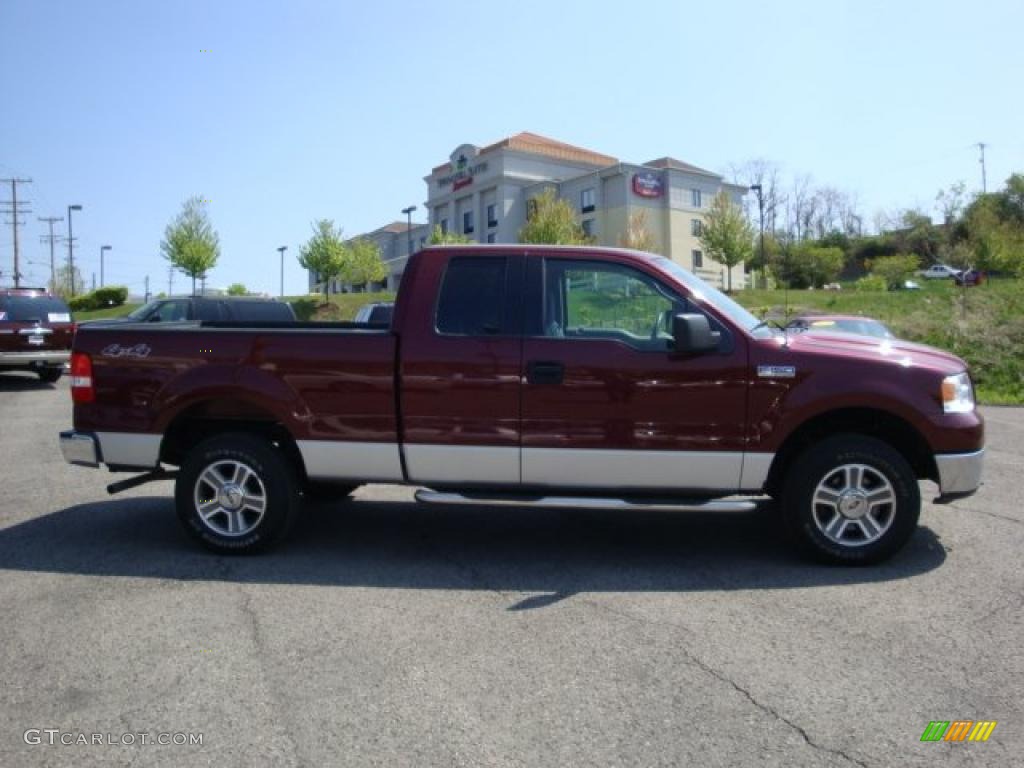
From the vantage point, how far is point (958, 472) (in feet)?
16.9

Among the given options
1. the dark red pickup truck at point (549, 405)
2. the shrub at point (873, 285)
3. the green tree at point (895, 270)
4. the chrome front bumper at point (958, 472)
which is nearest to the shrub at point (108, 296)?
the shrub at point (873, 285)

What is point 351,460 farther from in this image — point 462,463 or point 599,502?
point 599,502

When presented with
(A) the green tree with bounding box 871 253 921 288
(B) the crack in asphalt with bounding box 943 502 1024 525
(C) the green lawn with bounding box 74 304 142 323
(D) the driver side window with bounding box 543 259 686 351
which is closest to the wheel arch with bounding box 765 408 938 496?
(D) the driver side window with bounding box 543 259 686 351

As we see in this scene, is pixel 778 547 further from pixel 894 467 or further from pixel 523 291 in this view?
pixel 523 291

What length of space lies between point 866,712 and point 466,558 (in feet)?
9.15

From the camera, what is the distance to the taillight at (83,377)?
5.68 m

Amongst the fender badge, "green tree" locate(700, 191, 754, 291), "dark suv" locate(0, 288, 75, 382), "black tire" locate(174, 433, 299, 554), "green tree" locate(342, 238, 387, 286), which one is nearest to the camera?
the fender badge

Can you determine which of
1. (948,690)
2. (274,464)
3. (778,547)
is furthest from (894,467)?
(274,464)

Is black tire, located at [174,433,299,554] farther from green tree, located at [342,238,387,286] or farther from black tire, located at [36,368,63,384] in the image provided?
green tree, located at [342,238,387,286]

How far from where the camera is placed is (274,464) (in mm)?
5496

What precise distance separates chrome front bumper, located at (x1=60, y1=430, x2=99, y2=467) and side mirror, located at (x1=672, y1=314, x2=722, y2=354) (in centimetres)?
390

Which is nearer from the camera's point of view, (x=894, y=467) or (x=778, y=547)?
(x=894, y=467)

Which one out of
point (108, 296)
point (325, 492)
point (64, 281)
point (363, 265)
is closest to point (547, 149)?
point (363, 265)

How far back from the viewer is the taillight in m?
5.68
